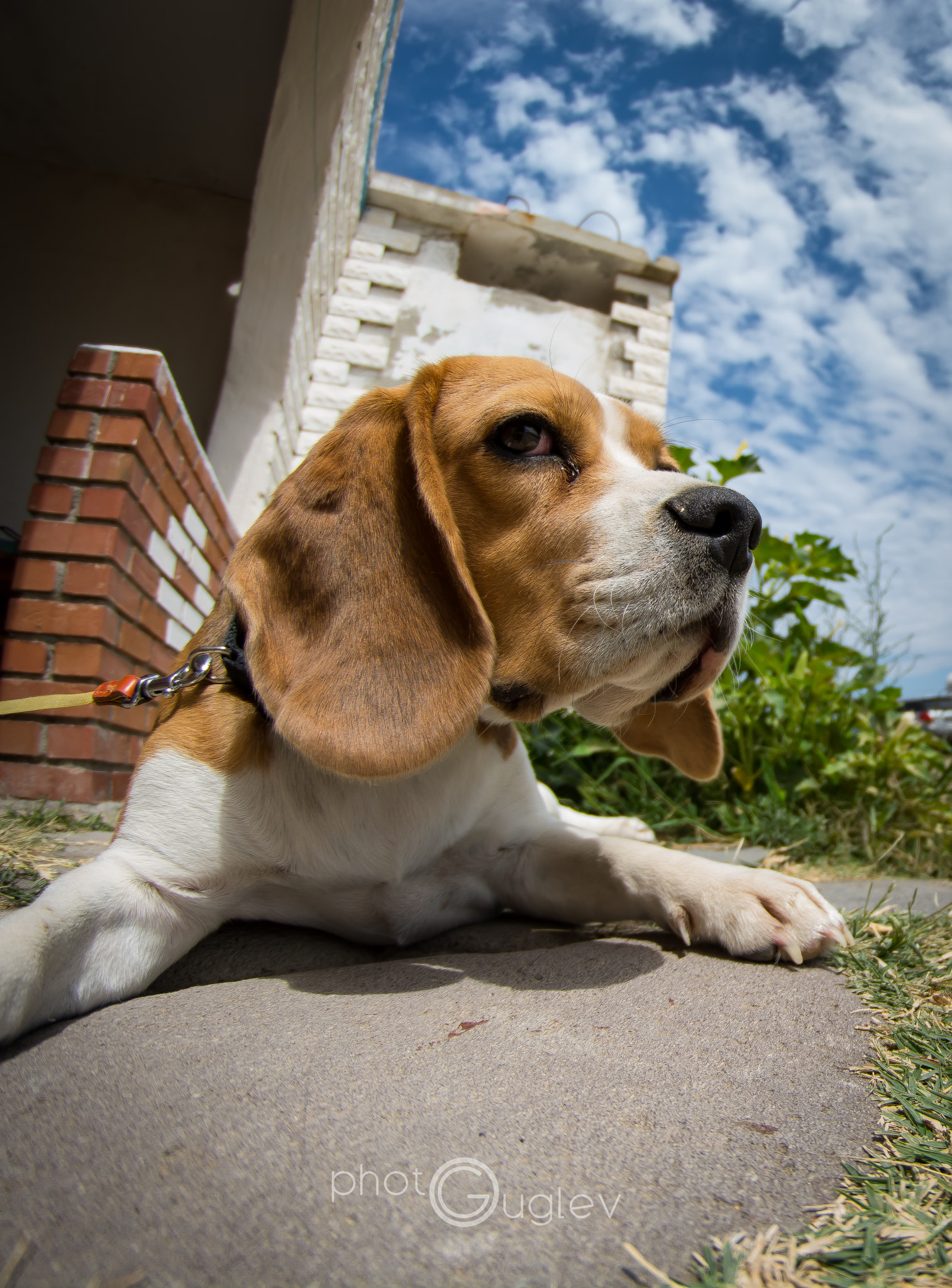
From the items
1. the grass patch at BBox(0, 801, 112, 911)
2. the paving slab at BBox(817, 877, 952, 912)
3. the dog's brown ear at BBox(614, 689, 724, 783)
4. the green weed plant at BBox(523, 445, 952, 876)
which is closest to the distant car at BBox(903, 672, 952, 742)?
the green weed plant at BBox(523, 445, 952, 876)

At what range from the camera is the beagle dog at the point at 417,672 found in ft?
4.72

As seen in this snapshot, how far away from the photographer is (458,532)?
1614 millimetres

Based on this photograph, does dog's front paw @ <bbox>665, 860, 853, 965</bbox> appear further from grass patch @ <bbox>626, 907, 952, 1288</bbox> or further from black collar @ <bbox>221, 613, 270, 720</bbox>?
black collar @ <bbox>221, 613, 270, 720</bbox>

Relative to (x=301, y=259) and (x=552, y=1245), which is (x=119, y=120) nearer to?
(x=301, y=259)

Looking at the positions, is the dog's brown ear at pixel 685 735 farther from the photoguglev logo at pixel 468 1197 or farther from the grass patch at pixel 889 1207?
the photoguglev logo at pixel 468 1197

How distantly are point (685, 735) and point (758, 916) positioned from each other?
0.70 metres

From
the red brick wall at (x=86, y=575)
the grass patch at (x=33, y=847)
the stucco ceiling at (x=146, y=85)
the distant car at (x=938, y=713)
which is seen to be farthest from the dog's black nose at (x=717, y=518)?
the distant car at (x=938, y=713)

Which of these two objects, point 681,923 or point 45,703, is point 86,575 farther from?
point 681,923

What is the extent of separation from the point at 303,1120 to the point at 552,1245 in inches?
13.1

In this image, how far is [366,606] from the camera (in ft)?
4.97

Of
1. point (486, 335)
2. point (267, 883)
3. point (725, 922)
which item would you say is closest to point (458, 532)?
point (267, 883)

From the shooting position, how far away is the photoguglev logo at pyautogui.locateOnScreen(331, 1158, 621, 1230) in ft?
2.45

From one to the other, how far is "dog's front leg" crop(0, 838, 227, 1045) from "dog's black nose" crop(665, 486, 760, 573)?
4.06 feet

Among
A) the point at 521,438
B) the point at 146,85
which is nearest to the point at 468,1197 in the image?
the point at 521,438
